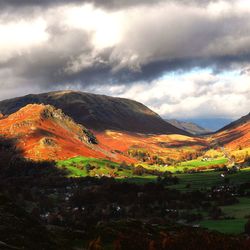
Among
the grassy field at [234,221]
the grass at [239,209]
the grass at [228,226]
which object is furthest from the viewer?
the grass at [239,209]

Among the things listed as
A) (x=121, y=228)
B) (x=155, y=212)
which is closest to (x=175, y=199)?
(x=155, y=212)

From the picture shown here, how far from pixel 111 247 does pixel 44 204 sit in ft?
496

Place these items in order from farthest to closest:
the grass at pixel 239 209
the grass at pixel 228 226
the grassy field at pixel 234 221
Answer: the grass at pixel 239 209, the grassy field at pixel 234 221, the grass at pixel 228 226

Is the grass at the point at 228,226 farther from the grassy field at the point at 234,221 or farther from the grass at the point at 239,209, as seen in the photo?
the grass at the point at 239,209

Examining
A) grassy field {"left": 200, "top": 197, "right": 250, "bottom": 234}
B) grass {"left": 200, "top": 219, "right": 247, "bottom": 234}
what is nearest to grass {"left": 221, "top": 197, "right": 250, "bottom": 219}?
grassy field {"left": 200, "top": 197, "right": 250, "bottom": 234}

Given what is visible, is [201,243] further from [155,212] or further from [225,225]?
[155,212]

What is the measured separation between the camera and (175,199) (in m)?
184

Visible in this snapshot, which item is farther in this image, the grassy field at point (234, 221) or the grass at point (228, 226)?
the grassy field at point (234, 221)

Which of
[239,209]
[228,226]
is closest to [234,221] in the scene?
[228,226]

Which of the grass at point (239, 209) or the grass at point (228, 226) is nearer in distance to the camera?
the grass at point (228, 226)

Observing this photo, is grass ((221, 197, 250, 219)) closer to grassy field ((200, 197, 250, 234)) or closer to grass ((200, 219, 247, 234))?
grassy field ((200, 197, 250, 234))

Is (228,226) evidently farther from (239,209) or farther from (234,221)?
(239,209)

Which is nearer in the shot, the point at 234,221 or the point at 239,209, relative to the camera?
the point at 234,221

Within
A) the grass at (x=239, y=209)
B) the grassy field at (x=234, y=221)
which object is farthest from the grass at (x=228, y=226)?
the grass at (x=239, y=209)
